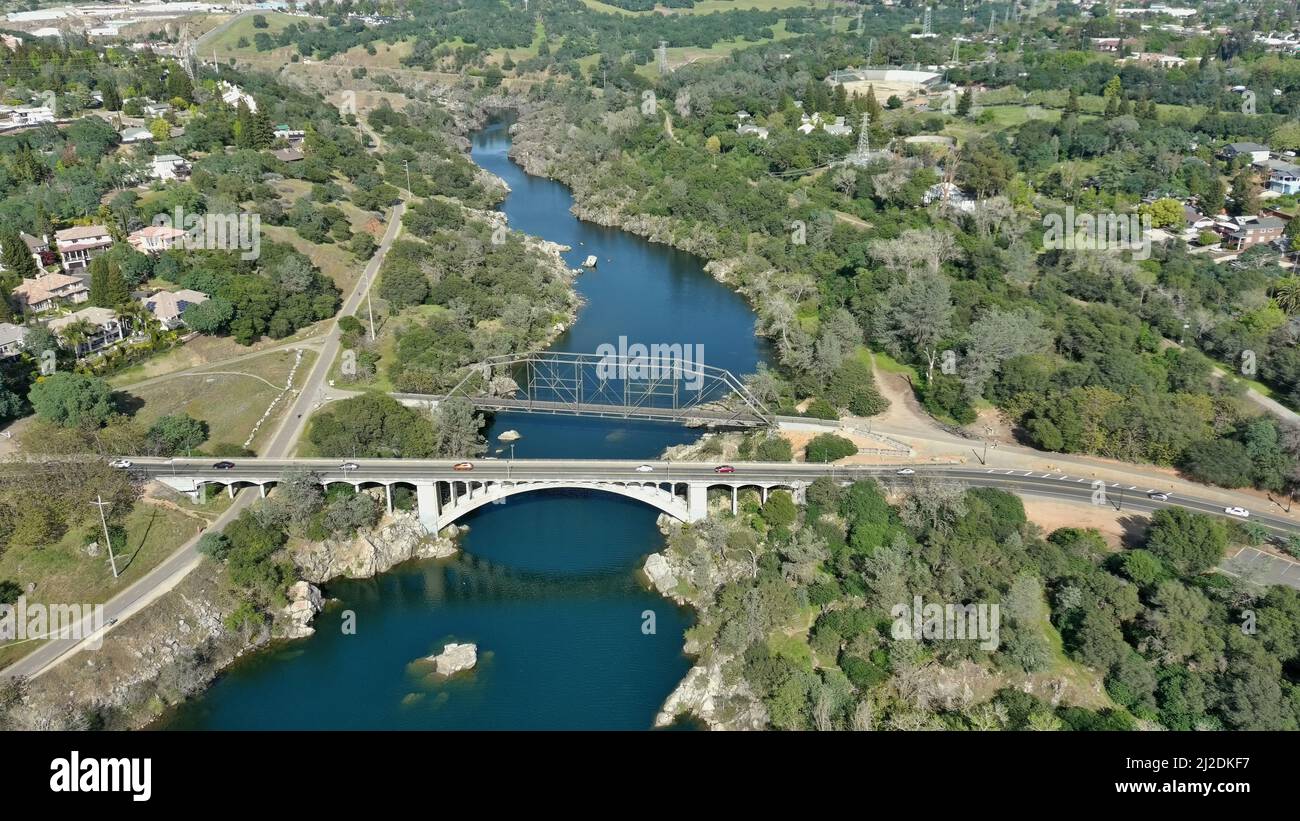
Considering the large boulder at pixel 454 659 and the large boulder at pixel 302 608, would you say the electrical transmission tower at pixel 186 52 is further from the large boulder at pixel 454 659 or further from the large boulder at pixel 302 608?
the large boulder at pixel 454 659

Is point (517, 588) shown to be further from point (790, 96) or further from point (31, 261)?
point (790, 96)

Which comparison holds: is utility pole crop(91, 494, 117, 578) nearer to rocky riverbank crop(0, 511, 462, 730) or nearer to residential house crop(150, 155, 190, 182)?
rocky riverbank crop(0, 511, 462, 730)

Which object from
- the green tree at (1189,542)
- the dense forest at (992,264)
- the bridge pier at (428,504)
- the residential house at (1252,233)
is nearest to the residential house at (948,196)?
the dense forest at (992,264)

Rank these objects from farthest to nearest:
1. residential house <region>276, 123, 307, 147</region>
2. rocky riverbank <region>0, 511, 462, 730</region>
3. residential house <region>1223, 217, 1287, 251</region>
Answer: residential house <region>276, 123, 307, 147</region>
residential house <region>1223, 217, 1287, 251</region>
rocky riverbank <region>0, 511, 462, 730</region>

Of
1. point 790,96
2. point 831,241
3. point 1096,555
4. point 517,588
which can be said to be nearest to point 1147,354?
point 1096,555

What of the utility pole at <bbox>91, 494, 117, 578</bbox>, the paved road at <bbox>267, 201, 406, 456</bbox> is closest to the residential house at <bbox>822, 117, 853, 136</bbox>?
the paved road at <bbox>267, 201, 406, 456</bbox>

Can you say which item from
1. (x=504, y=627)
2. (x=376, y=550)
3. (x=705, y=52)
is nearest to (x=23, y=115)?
(x=376, y=550)
